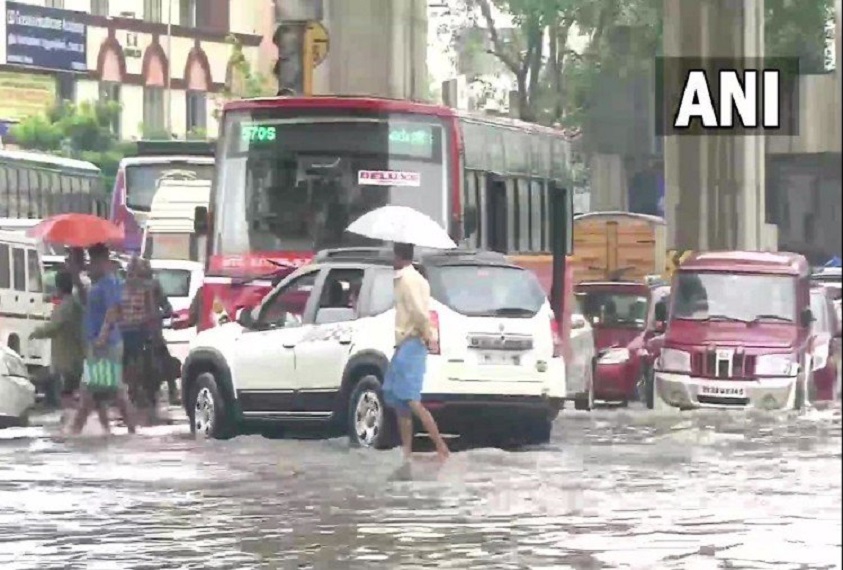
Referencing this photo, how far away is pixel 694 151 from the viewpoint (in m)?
43.6

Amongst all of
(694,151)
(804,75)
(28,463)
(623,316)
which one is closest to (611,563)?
(28,463)

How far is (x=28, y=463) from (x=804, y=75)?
42.8 metres

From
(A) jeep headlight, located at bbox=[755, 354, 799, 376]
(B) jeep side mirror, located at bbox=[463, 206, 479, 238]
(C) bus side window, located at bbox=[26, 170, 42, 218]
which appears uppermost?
(C) bus side window, located at bbox=[26, 170, 42, 218]

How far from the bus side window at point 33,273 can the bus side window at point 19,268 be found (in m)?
0.07

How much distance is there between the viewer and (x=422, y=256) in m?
20.7

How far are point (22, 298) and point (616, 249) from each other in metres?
21.6

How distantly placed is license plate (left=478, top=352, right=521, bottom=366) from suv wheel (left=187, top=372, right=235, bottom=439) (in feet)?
7.48

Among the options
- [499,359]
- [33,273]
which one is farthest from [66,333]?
[33,273]

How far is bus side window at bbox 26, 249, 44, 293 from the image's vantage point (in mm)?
28344

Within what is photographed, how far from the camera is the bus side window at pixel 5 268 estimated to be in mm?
27781

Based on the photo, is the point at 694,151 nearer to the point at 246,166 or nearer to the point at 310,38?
the point at 246,166

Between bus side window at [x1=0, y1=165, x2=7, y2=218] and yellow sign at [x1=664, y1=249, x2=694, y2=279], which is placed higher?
bus side window at [x1=0, y1=165, x2=7, y2=218]

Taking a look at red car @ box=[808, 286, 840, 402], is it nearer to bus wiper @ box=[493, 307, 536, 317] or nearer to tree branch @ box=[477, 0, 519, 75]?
bus wiper @ box=[493, 307, 536, 317]

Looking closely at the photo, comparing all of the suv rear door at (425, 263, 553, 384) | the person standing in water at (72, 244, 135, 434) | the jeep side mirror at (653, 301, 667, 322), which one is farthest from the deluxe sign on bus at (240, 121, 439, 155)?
the suv rear door at (425, 263, 553, 384)
